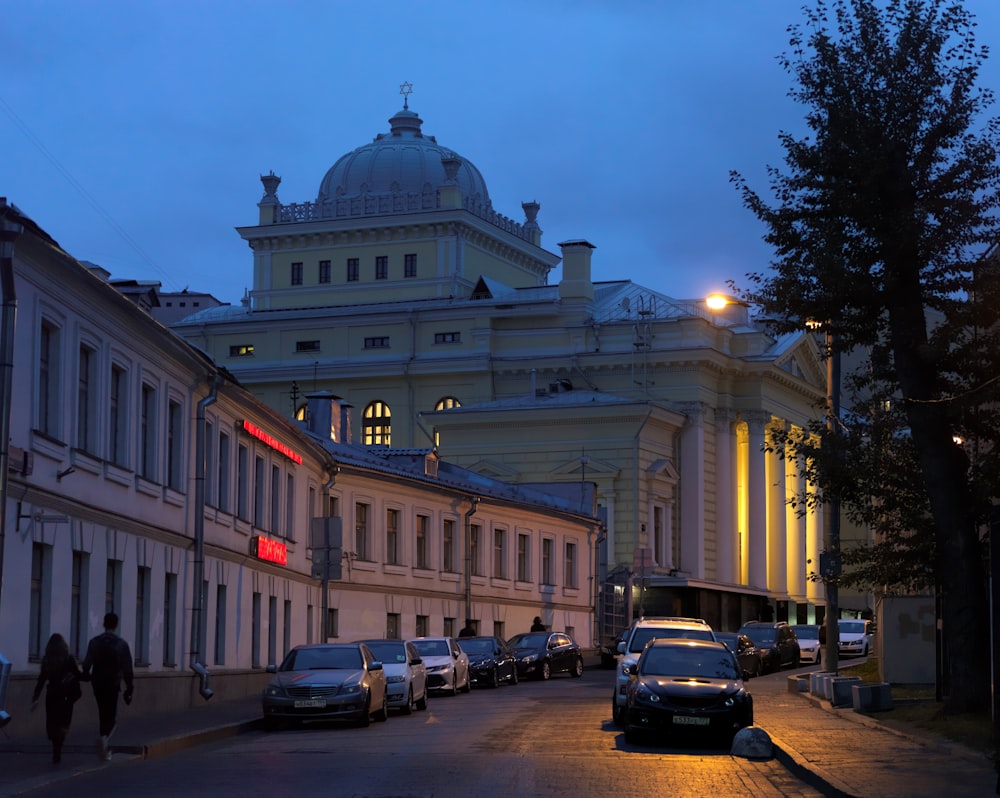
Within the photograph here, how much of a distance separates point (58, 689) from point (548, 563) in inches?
1798

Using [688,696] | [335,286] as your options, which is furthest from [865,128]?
[335,286]

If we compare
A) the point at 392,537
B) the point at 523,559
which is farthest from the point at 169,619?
the point at 523,559

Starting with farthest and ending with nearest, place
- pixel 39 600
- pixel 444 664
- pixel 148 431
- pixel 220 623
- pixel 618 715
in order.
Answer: pixel 444 664, pixel 220 623, pixel 148 431, pixel 618 715, pixel 39 600

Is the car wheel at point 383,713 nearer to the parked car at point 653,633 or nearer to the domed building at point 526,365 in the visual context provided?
the parked car at point 653,633

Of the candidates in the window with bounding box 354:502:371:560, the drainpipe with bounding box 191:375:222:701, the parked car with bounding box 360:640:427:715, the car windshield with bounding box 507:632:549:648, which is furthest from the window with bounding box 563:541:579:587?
the drainpipe with bounding box 191:375:222:701

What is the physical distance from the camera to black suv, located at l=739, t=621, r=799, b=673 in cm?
5622

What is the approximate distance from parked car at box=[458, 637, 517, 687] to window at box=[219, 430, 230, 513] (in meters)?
10.5

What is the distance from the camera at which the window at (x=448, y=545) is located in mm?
56500

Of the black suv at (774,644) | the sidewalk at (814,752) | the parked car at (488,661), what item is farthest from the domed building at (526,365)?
the sidewalk at (814,752)

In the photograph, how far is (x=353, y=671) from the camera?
29.4 meters

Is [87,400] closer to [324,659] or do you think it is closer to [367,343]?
[324,659]

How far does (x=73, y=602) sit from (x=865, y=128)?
1366cm

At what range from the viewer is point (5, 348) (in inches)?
868

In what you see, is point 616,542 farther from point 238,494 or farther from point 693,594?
point 238,494
